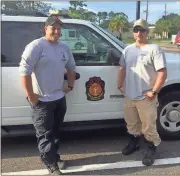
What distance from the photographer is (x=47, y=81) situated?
12.4 ft

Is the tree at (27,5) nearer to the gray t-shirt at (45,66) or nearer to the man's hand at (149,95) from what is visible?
the gray t-shirt at (45,66)

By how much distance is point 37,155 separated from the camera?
14.8 ft

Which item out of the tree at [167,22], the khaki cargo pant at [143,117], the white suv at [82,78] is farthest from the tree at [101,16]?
the tree at [167,22]

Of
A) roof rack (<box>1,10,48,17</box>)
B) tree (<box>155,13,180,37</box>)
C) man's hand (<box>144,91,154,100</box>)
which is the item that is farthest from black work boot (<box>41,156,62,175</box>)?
tree (<box>155,13,180,37</box>)

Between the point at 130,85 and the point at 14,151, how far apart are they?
1845 mm

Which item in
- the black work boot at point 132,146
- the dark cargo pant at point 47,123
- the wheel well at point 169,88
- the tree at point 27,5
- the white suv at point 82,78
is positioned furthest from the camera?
the wheel well at point 169,88

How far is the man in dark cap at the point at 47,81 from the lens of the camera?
145 inches

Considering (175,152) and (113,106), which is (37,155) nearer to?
(113,106)

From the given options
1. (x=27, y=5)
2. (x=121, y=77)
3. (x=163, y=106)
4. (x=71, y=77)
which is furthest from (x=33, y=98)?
(x=163, y=106)

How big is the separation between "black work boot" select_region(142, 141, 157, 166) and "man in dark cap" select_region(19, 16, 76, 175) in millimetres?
1101

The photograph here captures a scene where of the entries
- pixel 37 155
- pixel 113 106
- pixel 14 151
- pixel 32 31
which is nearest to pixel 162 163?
pixel 113 106

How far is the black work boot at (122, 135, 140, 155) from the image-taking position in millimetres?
4563

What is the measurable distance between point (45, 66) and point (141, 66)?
119cm

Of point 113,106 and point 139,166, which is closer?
point 139,166
